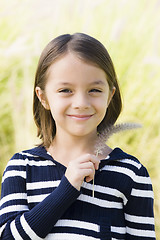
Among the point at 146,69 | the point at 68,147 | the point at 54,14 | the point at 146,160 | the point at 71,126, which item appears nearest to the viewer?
the point at 71,126

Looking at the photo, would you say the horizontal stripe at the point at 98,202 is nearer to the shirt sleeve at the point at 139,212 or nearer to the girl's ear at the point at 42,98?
the shirt sleeve at the point at 139,212

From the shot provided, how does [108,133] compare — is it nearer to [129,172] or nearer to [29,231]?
[129,172]

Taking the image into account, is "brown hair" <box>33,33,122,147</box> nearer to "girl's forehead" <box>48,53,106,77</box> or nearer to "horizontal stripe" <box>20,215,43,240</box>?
"girl's forehead" <box>48,53,106,77</box>

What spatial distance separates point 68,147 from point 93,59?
0.36 metres

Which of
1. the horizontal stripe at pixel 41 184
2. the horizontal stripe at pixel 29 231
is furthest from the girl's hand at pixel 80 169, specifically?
the horizontal stripe at pixel 29 231

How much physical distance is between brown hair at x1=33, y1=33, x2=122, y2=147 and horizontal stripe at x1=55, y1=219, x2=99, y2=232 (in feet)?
1.17

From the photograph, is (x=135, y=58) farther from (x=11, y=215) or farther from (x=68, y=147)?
(x=11, y=215)

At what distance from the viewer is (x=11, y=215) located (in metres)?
1.61

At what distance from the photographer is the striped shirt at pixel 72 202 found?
1553 millimetres

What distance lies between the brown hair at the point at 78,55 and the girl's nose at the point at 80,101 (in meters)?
0.14

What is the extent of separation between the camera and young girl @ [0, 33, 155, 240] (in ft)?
5.12

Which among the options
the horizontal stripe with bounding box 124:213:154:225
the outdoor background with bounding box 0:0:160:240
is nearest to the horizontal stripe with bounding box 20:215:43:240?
the horizontal stripe with bounding box 124:213:154:225

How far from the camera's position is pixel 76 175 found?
154 cm

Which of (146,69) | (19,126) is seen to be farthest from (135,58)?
(19,126)
